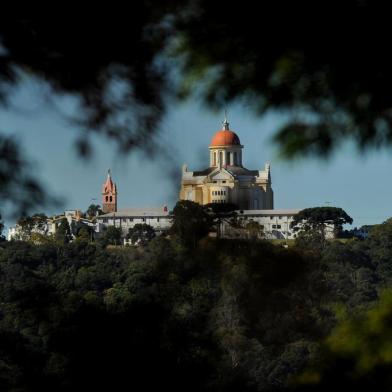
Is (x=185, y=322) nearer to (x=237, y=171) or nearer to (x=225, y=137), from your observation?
(x=237, y=171)

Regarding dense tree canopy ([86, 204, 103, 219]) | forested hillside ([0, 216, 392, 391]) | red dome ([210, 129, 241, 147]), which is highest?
dense tree canopy ([86, 204, 103, 219])

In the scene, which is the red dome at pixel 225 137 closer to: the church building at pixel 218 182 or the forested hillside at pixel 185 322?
the church building at pixel 218 182

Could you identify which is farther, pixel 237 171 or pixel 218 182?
pixel 237 171

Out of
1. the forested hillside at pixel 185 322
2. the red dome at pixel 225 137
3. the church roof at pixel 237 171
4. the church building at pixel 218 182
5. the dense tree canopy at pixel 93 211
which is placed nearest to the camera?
the forested hillside at pixel 185 322

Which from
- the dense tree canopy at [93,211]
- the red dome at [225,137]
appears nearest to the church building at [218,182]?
the red dome at [225,137]

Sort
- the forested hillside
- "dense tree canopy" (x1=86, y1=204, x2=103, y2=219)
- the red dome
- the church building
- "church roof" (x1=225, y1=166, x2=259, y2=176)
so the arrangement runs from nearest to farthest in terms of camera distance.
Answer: the forested hillside
the church building
the red dome
"church roof" (x1=225, y1=166, x2=259, y2=176)
"dense tree canopy" (x1=86, y1=204, x2=103, y2=219)

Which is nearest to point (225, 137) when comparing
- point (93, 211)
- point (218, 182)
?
point (218, 182)

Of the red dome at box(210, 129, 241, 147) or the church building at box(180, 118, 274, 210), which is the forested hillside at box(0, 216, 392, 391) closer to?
the church building at box(180, 118, 274, 210)

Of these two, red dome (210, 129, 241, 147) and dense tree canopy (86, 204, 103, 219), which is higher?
dense tree canopy (86, 204, 103, 219)

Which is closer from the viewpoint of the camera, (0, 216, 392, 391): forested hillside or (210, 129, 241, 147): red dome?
(0, 216, 392, 391): forested hillside

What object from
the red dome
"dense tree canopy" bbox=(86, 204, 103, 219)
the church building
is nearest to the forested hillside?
the church building

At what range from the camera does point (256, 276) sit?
10.9 ft

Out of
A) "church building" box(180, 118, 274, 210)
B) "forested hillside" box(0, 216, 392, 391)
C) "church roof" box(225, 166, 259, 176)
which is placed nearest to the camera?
"forested hillside" box(0, 216, 392, 391)

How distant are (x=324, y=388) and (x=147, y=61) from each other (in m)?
1.00
